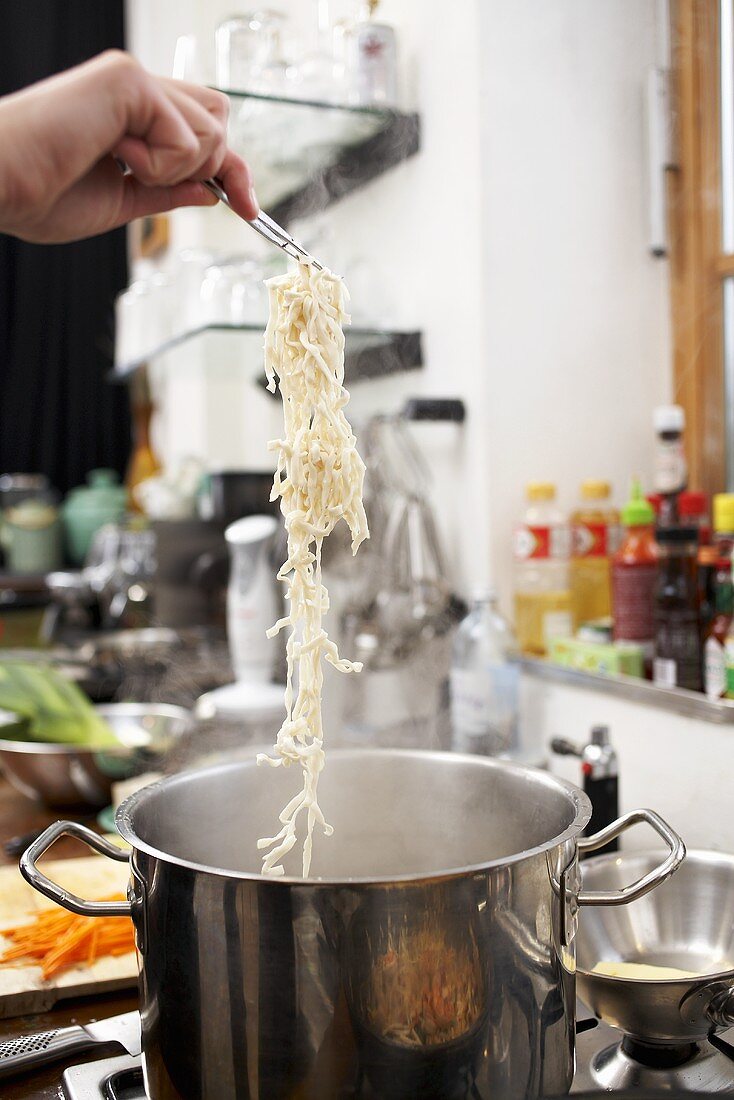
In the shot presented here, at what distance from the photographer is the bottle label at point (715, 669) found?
1.28m

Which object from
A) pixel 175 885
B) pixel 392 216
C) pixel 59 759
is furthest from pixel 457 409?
pixel 175 885

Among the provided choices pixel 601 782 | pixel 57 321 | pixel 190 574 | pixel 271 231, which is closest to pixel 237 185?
pixel 271 231

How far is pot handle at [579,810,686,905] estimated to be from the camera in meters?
0.69

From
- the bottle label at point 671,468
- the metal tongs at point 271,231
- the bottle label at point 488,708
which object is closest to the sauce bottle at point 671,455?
the bottle label at point 671,468

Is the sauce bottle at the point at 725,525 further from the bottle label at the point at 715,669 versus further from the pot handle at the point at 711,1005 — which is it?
the pot handle at the point at 711,1005

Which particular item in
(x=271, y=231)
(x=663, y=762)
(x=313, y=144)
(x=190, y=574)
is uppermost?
(x=313, y=144)

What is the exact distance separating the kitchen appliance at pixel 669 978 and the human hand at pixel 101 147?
691 millimetres

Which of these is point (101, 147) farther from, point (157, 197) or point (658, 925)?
point (658, 925)

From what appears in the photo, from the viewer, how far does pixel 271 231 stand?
33.5 inches

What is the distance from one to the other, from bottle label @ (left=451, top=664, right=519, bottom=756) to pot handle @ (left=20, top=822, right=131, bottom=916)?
2.91 feet

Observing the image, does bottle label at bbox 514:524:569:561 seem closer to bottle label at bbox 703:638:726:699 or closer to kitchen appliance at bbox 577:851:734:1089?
bottle label at bbox 703:638:726:699

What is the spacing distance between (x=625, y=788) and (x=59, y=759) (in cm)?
81

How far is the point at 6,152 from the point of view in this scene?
0.73 meters

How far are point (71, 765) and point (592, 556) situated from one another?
0.86m
